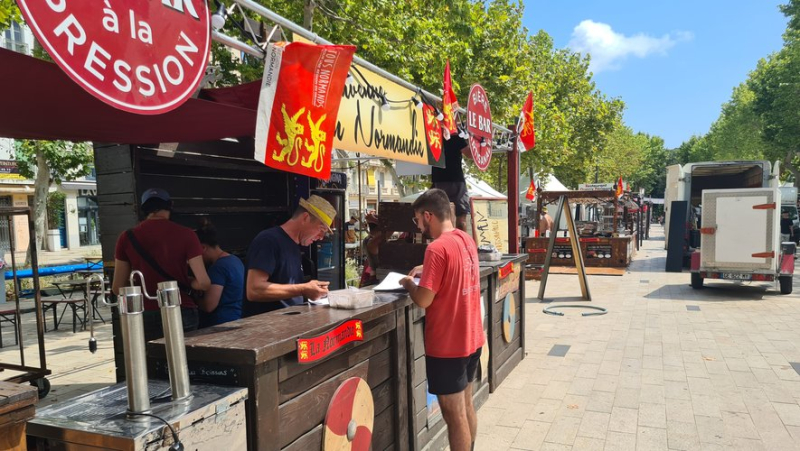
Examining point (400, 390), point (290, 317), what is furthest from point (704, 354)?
point (290, 317)

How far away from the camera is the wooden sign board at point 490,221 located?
1379 centimetres

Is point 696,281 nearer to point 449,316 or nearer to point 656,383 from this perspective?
point 656,383

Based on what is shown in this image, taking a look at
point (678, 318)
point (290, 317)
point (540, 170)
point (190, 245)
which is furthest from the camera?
point (540, 170)

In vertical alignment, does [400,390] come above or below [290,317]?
below

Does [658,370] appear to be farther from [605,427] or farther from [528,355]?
[605,427]

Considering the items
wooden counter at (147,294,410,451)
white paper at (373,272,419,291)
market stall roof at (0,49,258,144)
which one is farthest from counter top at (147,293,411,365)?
market stall roof at (0,49,258,144)

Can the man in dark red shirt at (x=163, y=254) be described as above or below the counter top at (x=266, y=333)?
above

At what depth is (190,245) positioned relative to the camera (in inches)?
147

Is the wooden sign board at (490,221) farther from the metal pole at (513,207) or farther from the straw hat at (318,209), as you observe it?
the straw hat at (318,209)

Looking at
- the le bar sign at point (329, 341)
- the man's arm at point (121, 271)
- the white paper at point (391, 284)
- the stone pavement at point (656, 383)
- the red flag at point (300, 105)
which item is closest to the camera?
the le bar sign at point (329, 341)

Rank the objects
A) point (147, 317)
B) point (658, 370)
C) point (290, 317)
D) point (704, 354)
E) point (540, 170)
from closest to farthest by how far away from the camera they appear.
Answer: point (290, 317) → point (147, 317) → point (658, 370) → point (704, 354) → point (540, 170)

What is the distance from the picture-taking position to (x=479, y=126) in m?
6.12

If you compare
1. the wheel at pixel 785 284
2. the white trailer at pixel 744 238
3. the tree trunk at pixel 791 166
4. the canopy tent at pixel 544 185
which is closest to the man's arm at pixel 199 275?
the white trailer at pixel 744 238

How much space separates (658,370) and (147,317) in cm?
553
